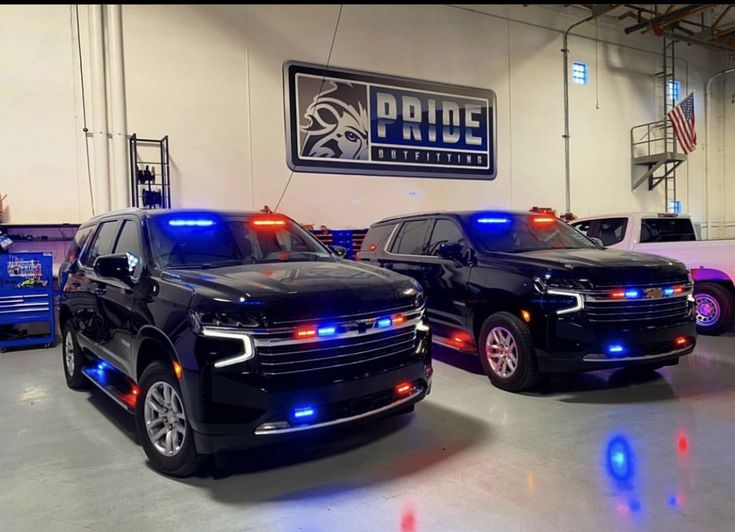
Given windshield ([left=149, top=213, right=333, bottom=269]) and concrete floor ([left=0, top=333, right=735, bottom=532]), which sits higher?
windshield ([left=149, top=213, right=333, bottom=269])

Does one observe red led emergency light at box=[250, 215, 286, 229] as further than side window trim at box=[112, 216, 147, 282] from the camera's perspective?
Yes

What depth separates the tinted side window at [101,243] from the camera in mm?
4301

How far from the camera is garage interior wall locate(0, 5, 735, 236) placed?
27.2ft

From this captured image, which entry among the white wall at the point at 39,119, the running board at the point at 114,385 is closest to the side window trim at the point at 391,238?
the running board at the point at 114,385

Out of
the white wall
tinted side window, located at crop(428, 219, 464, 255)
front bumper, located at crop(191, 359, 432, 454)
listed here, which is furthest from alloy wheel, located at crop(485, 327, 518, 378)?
the white wall

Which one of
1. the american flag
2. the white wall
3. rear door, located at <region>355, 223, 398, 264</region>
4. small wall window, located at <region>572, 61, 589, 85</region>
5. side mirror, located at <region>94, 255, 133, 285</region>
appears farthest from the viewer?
the american flag

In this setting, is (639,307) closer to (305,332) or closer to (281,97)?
(305,332)

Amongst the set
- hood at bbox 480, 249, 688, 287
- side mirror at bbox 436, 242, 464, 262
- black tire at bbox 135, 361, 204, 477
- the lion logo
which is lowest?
black tire at bbox 135, 361, 204, 477

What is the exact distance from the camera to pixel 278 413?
2.76m

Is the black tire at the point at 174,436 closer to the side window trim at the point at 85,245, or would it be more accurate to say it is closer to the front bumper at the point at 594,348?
the side window trim at the point at 85,245

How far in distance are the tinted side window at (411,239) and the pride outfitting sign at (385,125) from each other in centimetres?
447

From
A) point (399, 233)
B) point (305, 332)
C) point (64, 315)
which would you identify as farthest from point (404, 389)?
point (64, 315)

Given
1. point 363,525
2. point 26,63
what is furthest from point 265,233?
point 26,63

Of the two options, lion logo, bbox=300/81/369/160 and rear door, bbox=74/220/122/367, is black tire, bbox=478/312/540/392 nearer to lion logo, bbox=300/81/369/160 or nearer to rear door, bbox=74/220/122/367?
rear door, bbox=74/220/122/367
